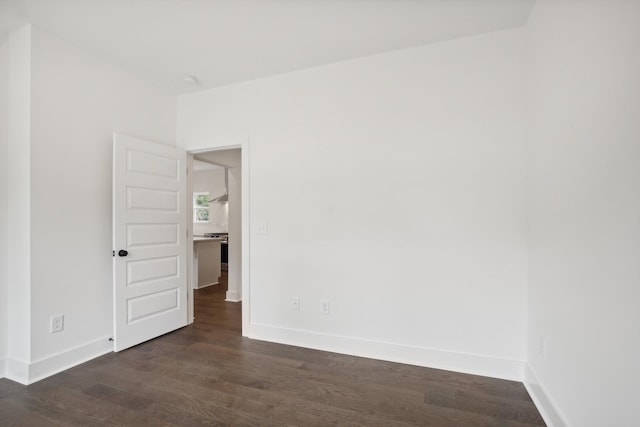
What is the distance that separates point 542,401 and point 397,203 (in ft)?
5.30

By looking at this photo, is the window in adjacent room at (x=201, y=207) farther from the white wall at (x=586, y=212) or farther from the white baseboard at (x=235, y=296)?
the white wall at (x=586, y=212)

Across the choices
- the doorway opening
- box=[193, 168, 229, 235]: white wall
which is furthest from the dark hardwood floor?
box=[193, 168, 229, 235]: white wall

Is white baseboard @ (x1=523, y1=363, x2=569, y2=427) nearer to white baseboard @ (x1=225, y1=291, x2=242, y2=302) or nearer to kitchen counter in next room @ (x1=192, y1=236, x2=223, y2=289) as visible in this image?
white baseboard @ (x1=225, y1=291, x2=242, y2=302)

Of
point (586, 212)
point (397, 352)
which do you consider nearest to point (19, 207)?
point (397, 352)

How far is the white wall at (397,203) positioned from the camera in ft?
7.59

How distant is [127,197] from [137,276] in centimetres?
76

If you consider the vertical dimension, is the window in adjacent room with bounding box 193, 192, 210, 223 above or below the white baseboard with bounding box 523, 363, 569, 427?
above

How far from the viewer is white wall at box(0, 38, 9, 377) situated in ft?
7.57

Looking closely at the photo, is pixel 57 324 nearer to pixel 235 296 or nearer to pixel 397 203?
pixel 235 296

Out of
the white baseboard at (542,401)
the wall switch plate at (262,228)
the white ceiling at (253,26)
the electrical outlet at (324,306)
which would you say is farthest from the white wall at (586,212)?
the wall switch plate at (262,228)

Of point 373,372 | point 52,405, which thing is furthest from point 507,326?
point 52,405

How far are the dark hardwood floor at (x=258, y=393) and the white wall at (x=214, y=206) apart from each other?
19.5 ft

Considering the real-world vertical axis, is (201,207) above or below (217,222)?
above

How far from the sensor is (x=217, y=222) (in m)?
8.56
